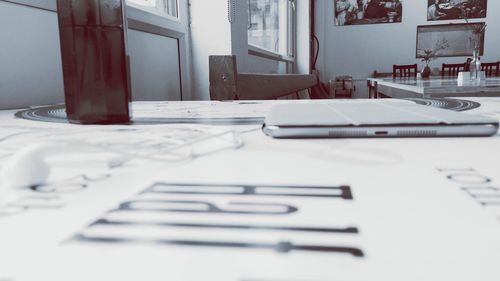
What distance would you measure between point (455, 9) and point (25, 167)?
6.42 m

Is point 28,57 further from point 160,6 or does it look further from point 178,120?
point 160,6

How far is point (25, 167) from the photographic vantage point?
0.23 metres

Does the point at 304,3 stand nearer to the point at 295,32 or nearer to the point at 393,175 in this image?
the point at 295,32

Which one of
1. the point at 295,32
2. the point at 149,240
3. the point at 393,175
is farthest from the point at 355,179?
the point at 295,32

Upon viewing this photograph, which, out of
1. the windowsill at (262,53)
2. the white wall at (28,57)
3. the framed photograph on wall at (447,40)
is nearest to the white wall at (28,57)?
the white wall at (28,57)

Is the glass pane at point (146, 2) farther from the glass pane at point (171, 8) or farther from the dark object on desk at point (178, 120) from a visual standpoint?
the dark object on desk at point (178, 120)

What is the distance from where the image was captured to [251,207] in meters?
0.20

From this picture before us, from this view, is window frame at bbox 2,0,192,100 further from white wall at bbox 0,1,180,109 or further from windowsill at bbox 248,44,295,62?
windowsill at bbox 248,44,295,62

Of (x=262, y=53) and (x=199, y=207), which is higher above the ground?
(x=262, y=53)

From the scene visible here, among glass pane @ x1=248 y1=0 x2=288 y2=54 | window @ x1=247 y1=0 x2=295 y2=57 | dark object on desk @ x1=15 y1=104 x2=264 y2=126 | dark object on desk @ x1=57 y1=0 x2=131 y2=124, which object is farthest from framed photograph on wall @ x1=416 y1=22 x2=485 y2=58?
dark object on desk @ x1=57 y1=0 x2=131 y2=124

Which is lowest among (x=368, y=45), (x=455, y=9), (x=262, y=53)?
(x=262, y=53)

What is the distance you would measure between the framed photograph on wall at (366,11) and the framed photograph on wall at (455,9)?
1.39 ft

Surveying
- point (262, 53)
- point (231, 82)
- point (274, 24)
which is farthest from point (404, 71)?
point (231, 82)

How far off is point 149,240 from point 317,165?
157 millimetres
